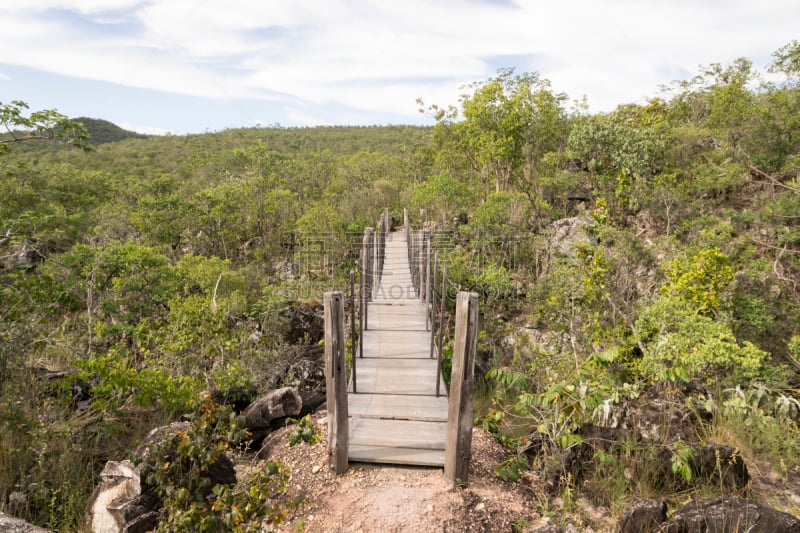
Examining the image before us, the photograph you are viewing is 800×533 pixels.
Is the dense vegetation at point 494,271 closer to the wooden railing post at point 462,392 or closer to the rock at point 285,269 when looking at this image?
the rock at point 285,269

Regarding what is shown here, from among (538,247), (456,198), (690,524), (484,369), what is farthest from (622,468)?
(456,198)

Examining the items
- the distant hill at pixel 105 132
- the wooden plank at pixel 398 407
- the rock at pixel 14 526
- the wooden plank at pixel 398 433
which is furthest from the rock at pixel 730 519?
the distant hill at pixel 105 132

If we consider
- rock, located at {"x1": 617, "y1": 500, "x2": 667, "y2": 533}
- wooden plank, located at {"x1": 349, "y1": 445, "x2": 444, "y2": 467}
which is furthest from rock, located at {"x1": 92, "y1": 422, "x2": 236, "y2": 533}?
rock, located at {"x1": 617, "y1": 500, "x2": 667, "y2": 533}

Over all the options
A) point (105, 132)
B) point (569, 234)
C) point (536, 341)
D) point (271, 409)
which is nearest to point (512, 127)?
point (569, 234)

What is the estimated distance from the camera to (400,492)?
3738mm

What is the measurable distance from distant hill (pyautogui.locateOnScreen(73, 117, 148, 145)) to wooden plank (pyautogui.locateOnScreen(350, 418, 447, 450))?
189ft

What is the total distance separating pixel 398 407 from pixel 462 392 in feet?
4.23

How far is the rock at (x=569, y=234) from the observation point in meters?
11.5

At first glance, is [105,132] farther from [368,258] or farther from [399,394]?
[399,394]

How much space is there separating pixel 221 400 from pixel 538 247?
9.41 metres

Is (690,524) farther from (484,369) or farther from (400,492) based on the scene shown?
(484,369)

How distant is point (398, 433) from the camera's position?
436cm

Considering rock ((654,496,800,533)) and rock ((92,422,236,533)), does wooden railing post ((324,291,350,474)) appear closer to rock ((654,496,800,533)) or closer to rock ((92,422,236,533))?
rock ((92,422,236,533))

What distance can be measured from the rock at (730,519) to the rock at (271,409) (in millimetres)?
4156
